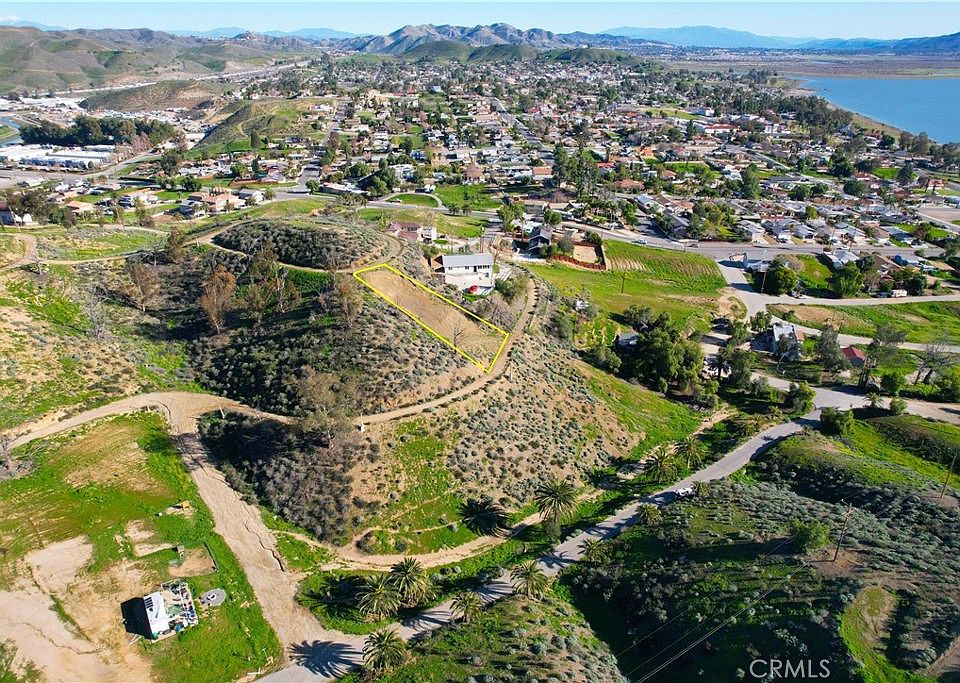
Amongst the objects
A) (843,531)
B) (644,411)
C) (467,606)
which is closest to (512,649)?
(467,606)

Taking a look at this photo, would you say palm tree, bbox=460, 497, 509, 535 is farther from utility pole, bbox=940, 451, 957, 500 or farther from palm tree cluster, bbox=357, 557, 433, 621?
utility pole, bbox=940, 451, 957, 500

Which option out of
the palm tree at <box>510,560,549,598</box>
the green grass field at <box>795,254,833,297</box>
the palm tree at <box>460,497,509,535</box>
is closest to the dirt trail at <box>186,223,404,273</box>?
the palm tree at <box>460,497,509,535</box>

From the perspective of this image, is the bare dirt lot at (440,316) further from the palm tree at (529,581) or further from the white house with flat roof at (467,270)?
the palm tree at (529,581)

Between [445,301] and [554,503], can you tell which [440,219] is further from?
[554,503]

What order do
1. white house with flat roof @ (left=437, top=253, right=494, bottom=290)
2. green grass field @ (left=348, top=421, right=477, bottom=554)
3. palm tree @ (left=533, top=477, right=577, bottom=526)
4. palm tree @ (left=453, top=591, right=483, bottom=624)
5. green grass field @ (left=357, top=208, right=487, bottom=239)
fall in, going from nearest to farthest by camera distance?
palm tree @ (left=453, top=591, right=483, bottom=624)
green grass field @ (left=348, top=421, right=477, bottom=554)
palm tree @ (left=533, top=477, right=577, bottom=526)
white house with flat roof @ (left=437, top=253, right=494, bottom=290)
green grass field @ (left=357, top=208, right=487, bottom=239)

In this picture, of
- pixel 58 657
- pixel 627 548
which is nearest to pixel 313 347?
pixel 58 657

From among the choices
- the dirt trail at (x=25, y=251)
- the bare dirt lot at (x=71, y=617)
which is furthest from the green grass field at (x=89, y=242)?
the bare dirt lot at (x=71, y=617)

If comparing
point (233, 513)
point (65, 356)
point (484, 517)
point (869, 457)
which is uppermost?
point (65, 356)
